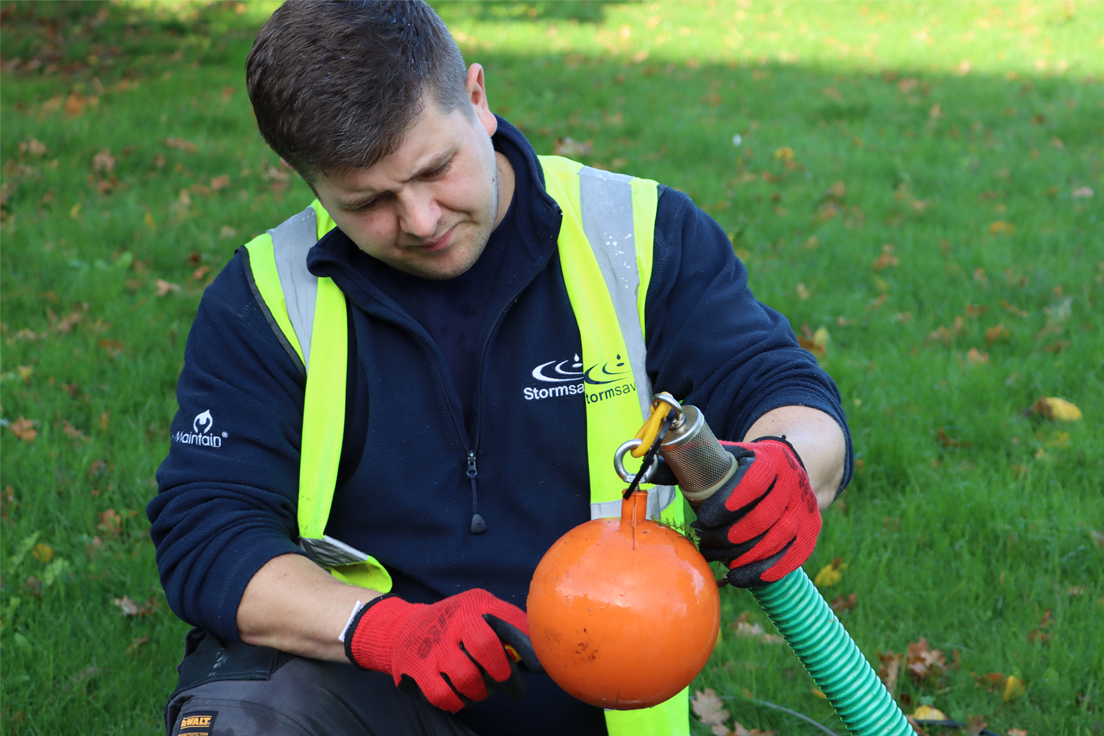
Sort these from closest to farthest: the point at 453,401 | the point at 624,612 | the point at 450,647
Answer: the point at 624,612 → the point at 450,647 → the point at 453,401

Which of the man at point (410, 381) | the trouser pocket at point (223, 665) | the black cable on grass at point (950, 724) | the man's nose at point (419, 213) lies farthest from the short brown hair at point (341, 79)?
the black cable on grass at point (950, 724)

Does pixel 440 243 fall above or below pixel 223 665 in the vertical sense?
above

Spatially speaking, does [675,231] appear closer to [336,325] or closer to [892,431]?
[336,325]

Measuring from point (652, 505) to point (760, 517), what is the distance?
702 mm

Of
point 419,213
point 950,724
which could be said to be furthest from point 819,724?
point 419,213

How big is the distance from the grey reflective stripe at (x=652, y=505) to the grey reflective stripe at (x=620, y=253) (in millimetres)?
21

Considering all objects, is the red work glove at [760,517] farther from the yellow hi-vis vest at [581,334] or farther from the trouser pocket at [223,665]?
the trouser pocket at [223,665]

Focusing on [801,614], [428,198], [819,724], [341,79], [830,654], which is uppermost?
[341,79]

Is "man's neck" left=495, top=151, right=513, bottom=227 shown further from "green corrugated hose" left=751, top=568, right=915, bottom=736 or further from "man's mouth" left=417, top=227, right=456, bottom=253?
"green corrugated hose" left=751, top=568, right=915, bottom=736

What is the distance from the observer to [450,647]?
1.90 metres

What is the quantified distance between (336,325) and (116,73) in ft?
29.4

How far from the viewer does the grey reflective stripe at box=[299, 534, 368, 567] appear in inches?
90.2

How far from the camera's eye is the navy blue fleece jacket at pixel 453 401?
2260mm

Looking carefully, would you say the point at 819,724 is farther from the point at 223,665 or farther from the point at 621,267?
the point at 223,665
